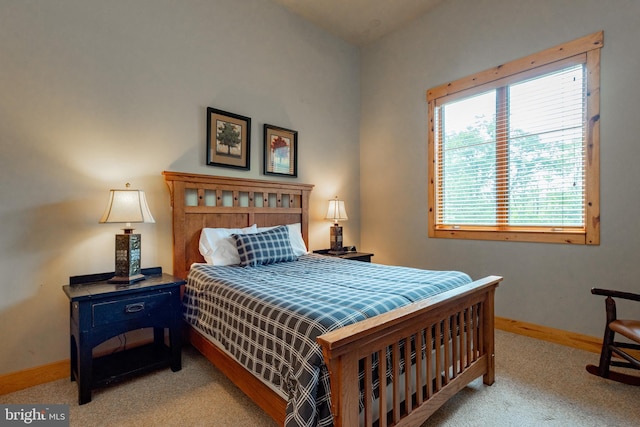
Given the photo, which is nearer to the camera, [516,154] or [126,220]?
[126,220]

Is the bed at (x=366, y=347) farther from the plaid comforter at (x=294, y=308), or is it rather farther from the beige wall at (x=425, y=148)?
the beige wall at (x=425, y=148)

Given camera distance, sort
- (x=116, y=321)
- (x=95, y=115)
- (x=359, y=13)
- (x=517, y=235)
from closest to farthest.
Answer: (x=116, y=321), (x=95, y=115), (x=517, y=235), (x=359, y=13)

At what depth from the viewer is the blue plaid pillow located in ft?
8.55

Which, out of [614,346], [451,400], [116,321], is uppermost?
[116,321]

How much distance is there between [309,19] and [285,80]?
0.86m

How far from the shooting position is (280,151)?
3428mm

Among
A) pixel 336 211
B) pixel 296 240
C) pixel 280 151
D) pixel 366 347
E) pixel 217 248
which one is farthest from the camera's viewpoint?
pixel 336 211

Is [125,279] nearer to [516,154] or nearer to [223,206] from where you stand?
[223,206]

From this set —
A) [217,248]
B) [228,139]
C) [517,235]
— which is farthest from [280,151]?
[517,235]

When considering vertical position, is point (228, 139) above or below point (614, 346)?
above

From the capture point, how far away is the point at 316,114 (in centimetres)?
380

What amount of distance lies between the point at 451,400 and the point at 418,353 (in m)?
0.64

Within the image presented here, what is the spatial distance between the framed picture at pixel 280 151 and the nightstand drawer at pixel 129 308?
1671 mm

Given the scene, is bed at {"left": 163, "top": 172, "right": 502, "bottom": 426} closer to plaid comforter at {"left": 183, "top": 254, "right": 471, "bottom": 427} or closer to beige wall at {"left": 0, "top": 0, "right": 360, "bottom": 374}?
plaid comforter at {"left": 183, "top": 254, "right": 471, "bottom": 427}
